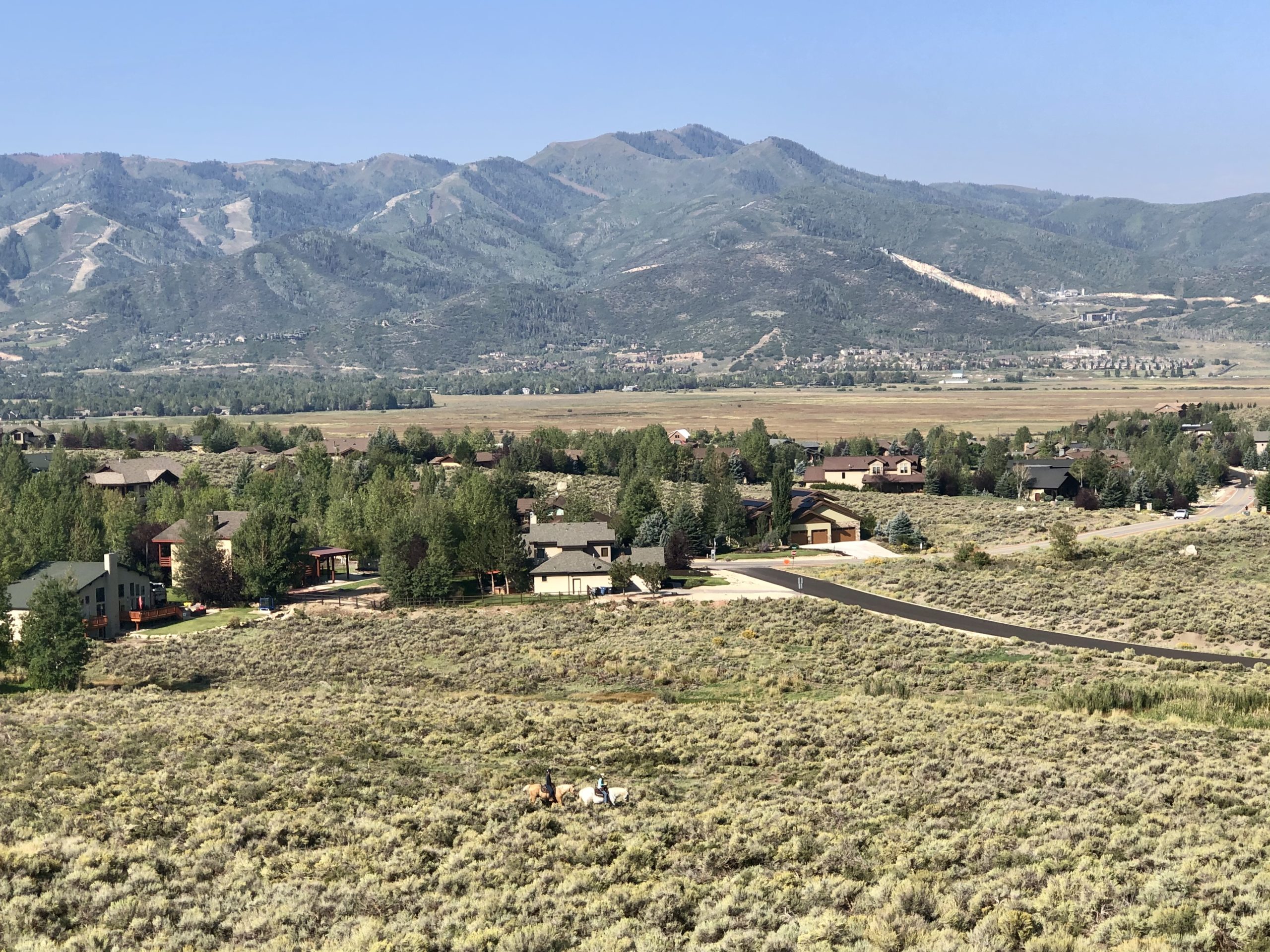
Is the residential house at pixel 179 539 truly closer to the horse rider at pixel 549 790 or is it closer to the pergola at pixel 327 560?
the pergola at pixel 327 560

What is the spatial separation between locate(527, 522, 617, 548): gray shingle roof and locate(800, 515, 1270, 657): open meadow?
13.8 metres

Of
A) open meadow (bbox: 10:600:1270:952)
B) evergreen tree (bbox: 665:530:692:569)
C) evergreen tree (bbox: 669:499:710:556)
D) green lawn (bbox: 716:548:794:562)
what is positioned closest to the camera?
open meadow (bbox: 10:600:1270:952)

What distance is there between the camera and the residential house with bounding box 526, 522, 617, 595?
2977 inches

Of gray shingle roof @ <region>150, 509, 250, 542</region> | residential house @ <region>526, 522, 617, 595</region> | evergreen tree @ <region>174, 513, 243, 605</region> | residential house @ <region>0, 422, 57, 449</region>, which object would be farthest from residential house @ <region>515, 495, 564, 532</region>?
residential house @ <region>0, 422, 57, 449</region>

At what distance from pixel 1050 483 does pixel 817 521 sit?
38.1 meters

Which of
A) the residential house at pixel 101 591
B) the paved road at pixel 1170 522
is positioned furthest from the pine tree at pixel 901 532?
the residential house at pixel 101 591

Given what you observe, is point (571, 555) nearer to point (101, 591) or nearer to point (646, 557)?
point (646, 557)

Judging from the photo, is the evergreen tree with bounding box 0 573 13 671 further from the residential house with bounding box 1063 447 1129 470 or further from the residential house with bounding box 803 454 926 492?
the residential house with bounding box 1063 447 1129 470

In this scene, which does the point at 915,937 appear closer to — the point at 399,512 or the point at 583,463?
the point at 399,512

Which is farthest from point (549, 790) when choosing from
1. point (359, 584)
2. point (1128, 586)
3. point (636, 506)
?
point (636, 506)

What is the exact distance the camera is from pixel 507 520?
7950 centimetres

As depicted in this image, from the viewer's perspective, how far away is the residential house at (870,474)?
436ft

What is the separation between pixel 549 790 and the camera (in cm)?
2941

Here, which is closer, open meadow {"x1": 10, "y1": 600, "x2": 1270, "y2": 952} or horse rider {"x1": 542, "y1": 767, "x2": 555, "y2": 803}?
open meadow {"x1": 10, "y1": 600, "x2": 1270, "y2": 952}
